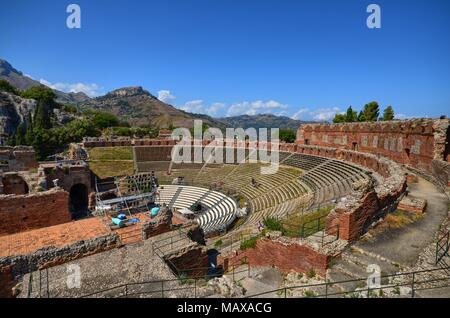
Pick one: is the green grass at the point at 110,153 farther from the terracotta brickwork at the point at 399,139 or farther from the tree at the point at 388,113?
the tree at the point at 388,113

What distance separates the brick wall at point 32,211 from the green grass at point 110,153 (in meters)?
22.2

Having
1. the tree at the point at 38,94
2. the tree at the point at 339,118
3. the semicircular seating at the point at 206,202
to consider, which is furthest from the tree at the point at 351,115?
the tree at the point at 38,94

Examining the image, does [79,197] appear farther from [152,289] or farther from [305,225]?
[305,225]

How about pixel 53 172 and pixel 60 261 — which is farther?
pixel 53 172

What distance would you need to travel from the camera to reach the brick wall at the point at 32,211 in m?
14.8

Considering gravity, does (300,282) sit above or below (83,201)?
above

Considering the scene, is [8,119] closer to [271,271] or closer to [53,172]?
[53,172]

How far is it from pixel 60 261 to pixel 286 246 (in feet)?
26.2

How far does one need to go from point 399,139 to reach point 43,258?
25.6m

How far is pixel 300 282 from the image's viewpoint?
23.9 ft
